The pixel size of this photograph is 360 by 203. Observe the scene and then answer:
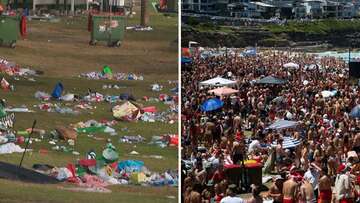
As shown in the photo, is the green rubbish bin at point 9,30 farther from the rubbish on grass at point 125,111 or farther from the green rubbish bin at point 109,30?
the rubbish on grass at point 125,111

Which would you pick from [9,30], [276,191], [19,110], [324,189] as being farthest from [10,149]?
[324,189]

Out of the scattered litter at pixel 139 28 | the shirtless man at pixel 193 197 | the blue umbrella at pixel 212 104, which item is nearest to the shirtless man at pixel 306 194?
the shirtless man at pixel 193 197

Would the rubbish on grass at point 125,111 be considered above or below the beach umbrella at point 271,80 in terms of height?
below

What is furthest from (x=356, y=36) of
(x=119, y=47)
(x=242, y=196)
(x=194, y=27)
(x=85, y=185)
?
(x=85, y=185)

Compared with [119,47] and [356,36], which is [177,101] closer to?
[119,47]

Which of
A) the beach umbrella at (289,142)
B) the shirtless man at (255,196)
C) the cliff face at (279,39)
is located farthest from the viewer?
the cliff face at (279,39)

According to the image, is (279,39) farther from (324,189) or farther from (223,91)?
(324,189)

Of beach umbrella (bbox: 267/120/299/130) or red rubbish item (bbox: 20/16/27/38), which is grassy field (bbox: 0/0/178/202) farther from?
beach umbrella (bbox: 267/120/299/130)
